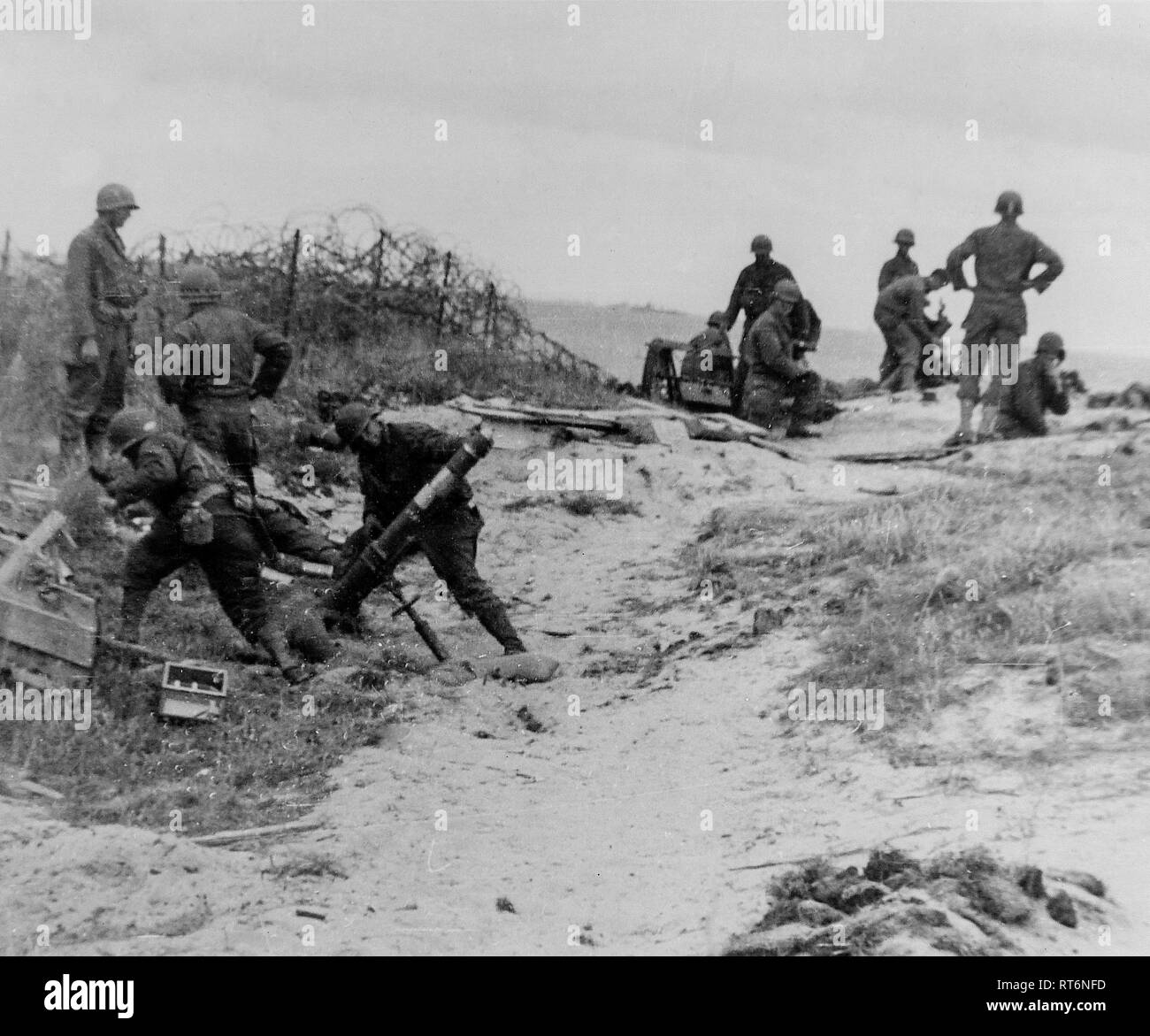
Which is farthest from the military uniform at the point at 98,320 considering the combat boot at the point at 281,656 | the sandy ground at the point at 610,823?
the sandy ground at the point at 610,823

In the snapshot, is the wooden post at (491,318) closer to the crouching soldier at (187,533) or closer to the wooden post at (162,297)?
the wooden post at (162,297)

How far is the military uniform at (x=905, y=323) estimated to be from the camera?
16828 millimetres

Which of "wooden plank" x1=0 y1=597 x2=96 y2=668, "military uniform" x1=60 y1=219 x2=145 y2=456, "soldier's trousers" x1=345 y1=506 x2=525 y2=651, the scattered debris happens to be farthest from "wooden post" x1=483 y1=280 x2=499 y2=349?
the scattered debris

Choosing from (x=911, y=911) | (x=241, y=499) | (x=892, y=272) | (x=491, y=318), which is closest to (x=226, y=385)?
(x=241, y=499)

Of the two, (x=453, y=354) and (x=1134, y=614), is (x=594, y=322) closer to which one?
(x=453, y=354)

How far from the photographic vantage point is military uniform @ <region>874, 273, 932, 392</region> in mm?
16828

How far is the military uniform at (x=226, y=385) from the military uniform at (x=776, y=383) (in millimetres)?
6505

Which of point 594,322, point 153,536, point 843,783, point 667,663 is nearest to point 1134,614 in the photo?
point 843,783

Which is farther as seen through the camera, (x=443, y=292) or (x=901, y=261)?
(x=901, y=261)

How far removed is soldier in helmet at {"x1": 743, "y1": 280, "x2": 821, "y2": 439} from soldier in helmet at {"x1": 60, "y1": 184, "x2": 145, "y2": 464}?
6.59m

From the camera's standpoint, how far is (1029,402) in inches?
510

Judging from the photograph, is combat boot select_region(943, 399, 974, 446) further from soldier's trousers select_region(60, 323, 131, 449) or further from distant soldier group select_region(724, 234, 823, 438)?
soldier's trousers select_region(60, 323, 131, 449)

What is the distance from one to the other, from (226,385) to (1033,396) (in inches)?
263

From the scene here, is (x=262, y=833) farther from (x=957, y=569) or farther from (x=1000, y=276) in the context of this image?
(x=1000, y=276)
